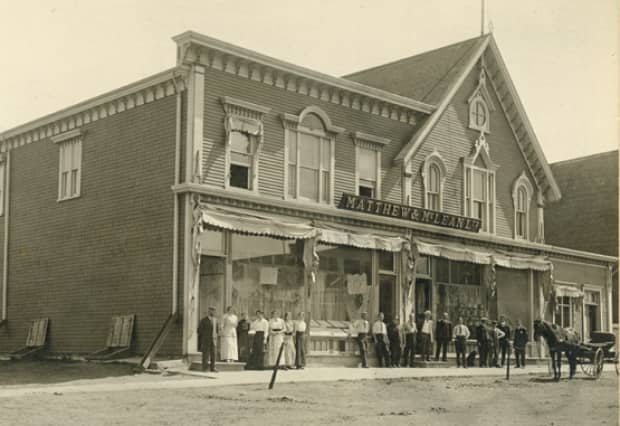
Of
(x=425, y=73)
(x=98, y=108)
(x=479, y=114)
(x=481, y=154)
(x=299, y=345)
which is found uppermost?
(x=425, y=73)

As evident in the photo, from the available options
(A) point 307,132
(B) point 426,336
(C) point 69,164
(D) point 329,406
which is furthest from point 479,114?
(D) point 329,406

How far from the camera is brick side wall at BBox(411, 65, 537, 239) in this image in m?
30.5

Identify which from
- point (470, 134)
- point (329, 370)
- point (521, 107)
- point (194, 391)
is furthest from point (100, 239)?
point (521, 107)

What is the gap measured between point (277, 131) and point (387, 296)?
631 cm

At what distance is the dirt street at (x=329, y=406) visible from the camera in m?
13.7

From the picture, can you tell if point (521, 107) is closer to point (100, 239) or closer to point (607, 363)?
point (607, 363)

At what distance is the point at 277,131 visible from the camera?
83.5 feet

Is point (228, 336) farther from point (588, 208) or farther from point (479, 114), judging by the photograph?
point (588, 208)

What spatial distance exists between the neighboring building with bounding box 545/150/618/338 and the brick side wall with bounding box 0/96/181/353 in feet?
75.1

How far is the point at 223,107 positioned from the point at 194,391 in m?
9.27

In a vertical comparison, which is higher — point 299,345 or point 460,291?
point 460,291

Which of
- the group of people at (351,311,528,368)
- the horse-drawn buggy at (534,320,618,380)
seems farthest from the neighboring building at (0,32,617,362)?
the horse-drawn buggy at (534,320,618,380)

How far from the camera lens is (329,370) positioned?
2278 cm

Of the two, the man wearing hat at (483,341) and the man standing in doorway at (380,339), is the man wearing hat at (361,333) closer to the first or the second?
the man standing in doorway at (380,339)
